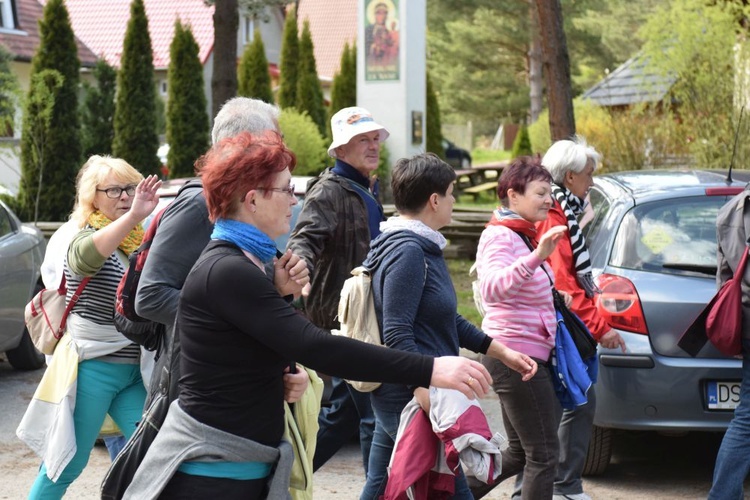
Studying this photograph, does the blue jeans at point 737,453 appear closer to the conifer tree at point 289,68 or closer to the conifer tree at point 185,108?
the conifer tree at point 185,108

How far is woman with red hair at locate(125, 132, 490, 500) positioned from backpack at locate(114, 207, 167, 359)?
1.04 m

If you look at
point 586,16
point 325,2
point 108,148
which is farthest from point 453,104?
point 108,148

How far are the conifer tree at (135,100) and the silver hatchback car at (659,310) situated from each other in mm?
18308

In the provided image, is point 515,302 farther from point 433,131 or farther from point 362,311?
point 433,131

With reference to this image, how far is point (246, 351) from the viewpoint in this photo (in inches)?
110

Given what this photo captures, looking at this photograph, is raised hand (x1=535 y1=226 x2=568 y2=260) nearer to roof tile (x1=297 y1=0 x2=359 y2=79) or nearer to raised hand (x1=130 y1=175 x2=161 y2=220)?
raised hand (x1=130 y1=175 x2=161 y2=220)

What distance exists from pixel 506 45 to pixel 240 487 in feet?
150

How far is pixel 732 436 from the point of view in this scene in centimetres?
477

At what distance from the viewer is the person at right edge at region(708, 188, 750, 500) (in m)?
4.76

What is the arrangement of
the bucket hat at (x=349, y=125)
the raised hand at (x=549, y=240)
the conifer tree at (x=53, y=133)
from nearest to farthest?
the raised hand at (x=549, y=240)
the bucket hat at (x=349, y=125)
the conifer tree at (x=53, y=133)

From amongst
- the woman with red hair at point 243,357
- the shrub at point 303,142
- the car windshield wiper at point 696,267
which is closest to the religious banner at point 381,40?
the shrub at point 303,142

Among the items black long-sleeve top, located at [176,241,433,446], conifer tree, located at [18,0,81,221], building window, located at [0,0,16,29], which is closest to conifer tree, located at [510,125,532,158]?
building window, located at [0,0,16,29]

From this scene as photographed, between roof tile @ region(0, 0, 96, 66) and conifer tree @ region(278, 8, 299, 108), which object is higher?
roof tile @ region(0, 0, 96, 66)

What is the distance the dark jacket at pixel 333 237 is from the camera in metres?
4.80
